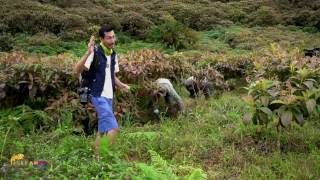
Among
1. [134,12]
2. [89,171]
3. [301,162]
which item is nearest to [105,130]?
[89,171]

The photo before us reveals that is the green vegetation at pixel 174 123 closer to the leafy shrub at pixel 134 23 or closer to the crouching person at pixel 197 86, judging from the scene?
the crouching person at pixel 197 86

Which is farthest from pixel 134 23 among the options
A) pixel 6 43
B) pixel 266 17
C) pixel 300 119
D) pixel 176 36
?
pixel 300 119

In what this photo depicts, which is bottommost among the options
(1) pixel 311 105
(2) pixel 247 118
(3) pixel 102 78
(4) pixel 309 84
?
(2) pixel 247 118

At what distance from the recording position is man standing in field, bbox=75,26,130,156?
234 inches

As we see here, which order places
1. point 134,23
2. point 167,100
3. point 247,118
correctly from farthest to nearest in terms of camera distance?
1. point 134,23
2. point 167,100
3. point 247,118

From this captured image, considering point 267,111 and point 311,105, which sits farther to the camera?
point 267,111

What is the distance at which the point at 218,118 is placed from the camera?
7645 millimetres

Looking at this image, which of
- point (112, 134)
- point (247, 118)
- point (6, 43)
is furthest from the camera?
point (6, 43)

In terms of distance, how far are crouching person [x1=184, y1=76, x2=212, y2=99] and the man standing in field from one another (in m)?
3.54

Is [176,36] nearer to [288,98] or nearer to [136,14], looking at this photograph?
[136,14]

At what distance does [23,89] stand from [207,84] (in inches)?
138

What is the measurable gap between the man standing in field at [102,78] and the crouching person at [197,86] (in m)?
3.54

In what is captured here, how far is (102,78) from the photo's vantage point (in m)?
6.07

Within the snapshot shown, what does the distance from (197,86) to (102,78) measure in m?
3.77
